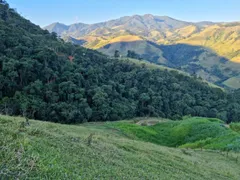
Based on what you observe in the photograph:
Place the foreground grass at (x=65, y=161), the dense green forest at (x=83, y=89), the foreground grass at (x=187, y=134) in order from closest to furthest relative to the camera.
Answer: the foreground grass at (x=65, y=161) < the foreground grass at (x=187, y=134) < the dense green forest at (x=83, y=89)

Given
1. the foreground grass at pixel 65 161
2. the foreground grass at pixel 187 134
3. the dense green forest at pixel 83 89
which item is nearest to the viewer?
the foreground grass at pixel 65 161

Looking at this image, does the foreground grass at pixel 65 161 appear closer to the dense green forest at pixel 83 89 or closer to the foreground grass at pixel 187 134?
the foreground grass at pixel 187 134

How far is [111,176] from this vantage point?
1109cm

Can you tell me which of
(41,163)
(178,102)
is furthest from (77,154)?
(178,102)

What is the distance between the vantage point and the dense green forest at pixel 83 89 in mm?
60000

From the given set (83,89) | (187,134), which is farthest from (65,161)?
(83,89)

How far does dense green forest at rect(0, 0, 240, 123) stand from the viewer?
60000mm

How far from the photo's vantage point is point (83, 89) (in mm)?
68688

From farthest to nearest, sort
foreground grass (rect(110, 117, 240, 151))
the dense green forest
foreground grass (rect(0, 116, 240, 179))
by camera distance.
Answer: the dense green forest → foreground grass (rect(110, 117, 240, 151)) → foreground grass (rect(0, 116, 240, 179))

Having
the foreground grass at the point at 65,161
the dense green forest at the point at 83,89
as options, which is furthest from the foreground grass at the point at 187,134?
→ the foreground grass at the point at 65,161

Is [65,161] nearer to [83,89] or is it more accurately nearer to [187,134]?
[187,134]

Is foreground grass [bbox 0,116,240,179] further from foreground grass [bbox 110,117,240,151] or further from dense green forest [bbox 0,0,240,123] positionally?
dense green forest [bbox 0,0,240,123]

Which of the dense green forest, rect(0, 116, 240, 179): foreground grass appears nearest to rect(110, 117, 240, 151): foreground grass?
the dense green forest

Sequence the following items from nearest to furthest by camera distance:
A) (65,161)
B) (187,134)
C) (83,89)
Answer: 1. (65,161)
2. (187,134)
3. (83,89)
